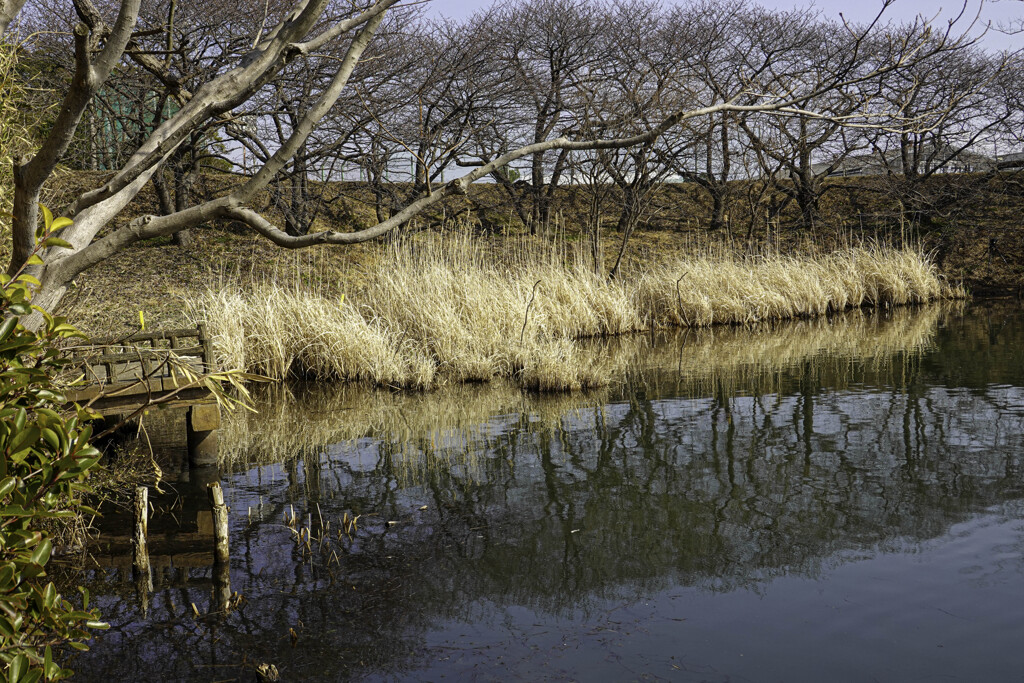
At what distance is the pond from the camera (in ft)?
11.1

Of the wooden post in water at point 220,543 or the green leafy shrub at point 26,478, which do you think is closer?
the green leafy shrub at point 26,478

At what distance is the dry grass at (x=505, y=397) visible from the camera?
7039 mm

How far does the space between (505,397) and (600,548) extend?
4.51m

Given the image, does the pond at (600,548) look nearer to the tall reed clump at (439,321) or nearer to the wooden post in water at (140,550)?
the wooden post in water at (140,550)

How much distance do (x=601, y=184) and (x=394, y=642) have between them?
14048 millimetres

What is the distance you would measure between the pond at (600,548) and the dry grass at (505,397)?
0.20 ft

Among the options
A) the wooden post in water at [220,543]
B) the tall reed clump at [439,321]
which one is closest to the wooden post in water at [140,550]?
the wooden post in water at [220,543]

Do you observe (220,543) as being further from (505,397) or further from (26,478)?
(505,397)

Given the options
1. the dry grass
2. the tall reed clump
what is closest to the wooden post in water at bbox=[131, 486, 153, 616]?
the dry grass

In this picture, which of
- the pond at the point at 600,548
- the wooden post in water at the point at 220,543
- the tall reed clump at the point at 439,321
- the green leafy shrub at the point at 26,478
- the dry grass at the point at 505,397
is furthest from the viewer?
the tall reed clump at the point at 439,321

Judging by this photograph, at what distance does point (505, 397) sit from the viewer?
891 centimetres

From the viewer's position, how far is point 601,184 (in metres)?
16.8

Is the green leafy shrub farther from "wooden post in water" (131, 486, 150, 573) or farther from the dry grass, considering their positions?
the dry grass

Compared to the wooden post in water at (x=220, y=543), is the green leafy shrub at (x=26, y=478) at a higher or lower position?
higher
